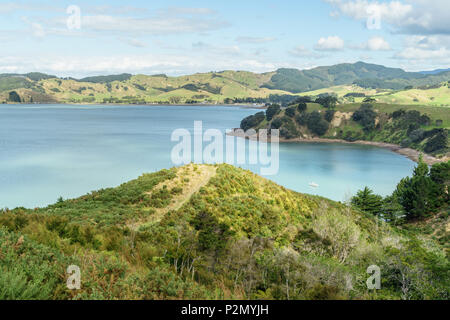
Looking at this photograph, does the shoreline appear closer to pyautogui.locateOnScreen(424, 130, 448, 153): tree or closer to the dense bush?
pyautogui.locateOnScreen(424, 130, 448, 153): tree

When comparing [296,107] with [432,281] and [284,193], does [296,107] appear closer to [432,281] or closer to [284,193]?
[284,193]

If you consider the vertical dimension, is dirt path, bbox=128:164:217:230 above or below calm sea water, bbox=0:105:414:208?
above

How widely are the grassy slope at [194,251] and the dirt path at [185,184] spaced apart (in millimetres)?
82

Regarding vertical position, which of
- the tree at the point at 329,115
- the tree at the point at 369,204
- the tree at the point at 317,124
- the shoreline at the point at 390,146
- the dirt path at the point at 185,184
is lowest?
the tree at the point at 369,204

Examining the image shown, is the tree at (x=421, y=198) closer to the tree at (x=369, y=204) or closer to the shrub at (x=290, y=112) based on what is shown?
the tree at (x=369, y=204)

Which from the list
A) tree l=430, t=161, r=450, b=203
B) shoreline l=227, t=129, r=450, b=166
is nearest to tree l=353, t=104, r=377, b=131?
shoreline l=227, t=129, r=450, b=166

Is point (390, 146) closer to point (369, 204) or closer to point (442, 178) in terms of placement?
point (442, 178)

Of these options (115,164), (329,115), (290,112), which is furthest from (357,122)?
(115,164)

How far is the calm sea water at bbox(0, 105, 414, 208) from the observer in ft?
190

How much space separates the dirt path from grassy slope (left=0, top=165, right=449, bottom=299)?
8cm

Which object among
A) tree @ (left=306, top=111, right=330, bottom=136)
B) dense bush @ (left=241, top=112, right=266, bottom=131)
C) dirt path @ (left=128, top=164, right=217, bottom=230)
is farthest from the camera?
dense bush @ (left=241, top=112, right=266, bottom=131)

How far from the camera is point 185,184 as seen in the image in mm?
26328

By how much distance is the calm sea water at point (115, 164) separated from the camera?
5792 cm

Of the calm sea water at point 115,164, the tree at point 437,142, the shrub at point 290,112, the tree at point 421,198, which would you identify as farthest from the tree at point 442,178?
the shrub at point 290,112
